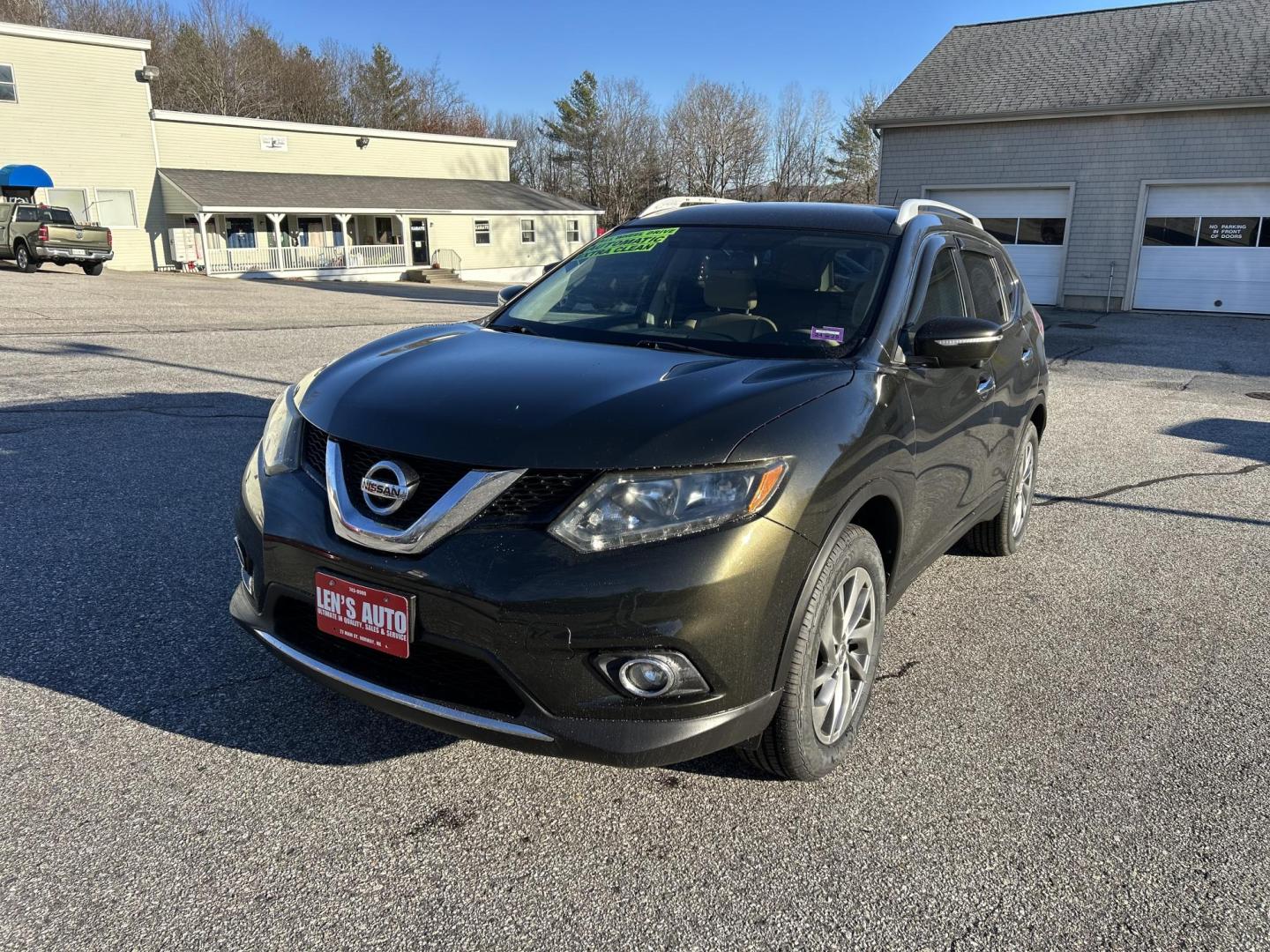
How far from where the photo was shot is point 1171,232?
21.3 m

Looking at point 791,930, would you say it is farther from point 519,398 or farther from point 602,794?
point 519,398

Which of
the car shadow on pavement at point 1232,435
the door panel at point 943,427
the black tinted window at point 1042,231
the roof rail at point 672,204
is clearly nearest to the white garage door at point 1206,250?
the black tinted window at point 1042,231

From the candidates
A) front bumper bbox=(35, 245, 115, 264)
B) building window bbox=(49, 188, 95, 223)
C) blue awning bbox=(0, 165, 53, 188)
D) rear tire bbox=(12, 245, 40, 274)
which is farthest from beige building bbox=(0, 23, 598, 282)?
rear tire bbox=(12, 245, 40, 274)

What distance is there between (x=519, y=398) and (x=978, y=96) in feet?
79.0

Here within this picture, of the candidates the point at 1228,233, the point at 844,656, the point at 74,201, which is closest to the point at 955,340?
the point at 844,656

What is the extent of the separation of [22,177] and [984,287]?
32515mm

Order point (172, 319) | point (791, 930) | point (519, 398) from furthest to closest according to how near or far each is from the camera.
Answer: point (172, 319) → point (519, 398) → point (791, 930)

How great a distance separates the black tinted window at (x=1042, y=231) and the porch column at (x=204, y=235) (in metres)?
25.5

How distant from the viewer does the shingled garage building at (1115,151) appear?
20.3m

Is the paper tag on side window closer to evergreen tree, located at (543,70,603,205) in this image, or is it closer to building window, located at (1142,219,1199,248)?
building window, located at (1142,219,1199,248)

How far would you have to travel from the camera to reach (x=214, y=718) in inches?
121

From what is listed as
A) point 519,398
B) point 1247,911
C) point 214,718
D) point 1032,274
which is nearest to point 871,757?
point 1247,911

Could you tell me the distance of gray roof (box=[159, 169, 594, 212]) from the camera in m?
33.0

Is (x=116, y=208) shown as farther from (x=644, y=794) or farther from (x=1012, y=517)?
(x=644, y=794)
